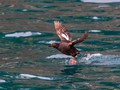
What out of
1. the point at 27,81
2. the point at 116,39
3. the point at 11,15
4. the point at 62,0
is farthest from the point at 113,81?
the point at 62,0

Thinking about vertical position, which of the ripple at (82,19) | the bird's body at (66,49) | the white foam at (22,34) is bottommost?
the ripple at (82,19)

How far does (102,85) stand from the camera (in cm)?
991

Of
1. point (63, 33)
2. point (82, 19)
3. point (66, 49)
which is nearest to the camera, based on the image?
point (66, 49)

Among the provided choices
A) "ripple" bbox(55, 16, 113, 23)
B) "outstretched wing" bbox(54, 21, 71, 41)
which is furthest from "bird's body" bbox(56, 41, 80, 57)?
"ripple" bbox(55, 16, 113, 23)

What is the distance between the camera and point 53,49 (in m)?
12.7

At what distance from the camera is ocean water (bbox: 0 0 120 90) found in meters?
10.2

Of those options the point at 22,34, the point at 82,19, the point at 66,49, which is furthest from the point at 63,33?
the point at 82,19

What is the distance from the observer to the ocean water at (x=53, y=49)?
33.5 feet

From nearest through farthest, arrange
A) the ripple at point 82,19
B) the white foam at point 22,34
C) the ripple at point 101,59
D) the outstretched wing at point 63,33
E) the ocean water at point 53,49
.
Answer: the ocean water at point 53,49 → the outstretched wing at point 63,33 → the ripple at point 101,59 → the white foam at point 22,34 → the ripple at point 82,19

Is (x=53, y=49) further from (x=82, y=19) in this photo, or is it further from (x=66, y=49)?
(x=82, y=19)

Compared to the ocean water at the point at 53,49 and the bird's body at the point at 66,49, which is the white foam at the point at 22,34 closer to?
the ocean water at the point at 53,49

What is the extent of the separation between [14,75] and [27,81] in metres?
0.46

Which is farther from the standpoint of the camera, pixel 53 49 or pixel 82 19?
pixel 82 19

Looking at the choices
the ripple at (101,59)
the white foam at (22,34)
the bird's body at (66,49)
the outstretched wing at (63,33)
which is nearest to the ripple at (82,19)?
the white foam at (22,34)
